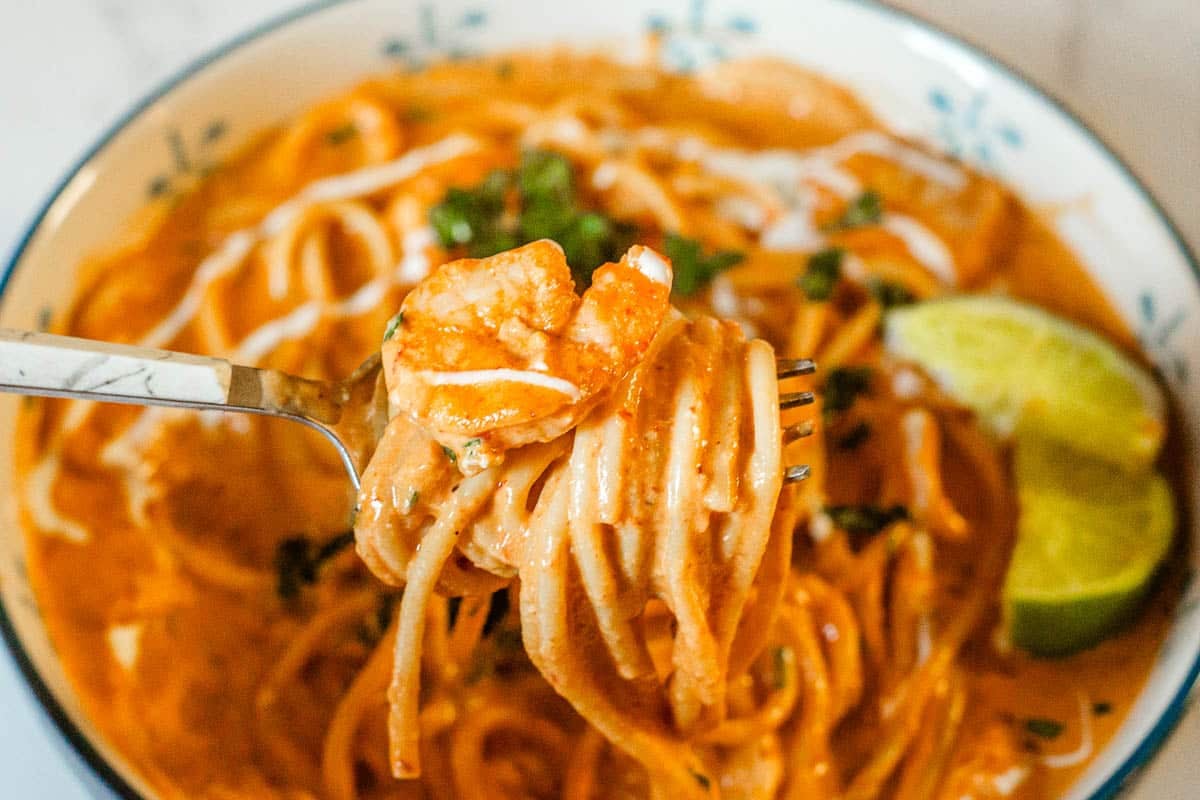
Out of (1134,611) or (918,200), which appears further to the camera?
(918,200)

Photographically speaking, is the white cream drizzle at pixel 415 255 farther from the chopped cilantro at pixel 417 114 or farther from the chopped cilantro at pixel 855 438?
the chopped cilantro at pixel 855 438

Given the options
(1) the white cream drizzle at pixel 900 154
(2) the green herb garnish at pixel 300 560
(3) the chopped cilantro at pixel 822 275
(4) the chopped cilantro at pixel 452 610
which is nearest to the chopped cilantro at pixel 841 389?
(3) the chopped cilantro at pixel 822 275

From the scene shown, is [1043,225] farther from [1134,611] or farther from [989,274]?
[1134,611]

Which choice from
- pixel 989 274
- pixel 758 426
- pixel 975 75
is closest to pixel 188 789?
pixel 758 426

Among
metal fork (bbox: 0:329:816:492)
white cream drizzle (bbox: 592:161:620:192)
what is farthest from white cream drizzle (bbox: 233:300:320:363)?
metal fork (bbox: 0:329:816:492)

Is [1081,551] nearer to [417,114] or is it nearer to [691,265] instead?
[691,265]

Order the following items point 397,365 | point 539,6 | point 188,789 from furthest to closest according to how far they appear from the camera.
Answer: point 539,6
point 188,789
point 397,365
